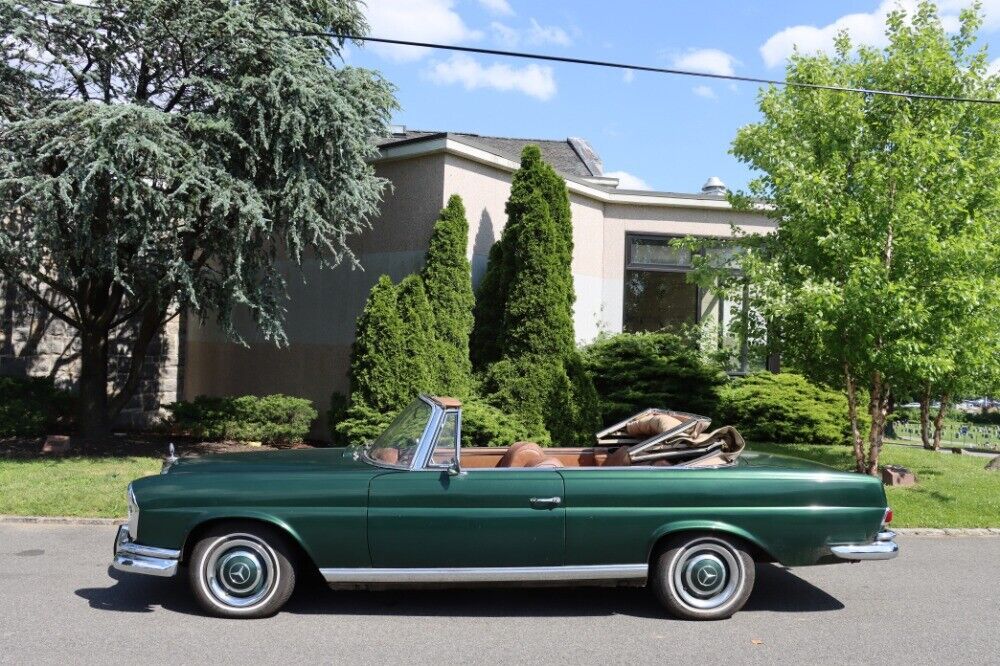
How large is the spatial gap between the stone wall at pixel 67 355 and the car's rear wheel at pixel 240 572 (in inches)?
394

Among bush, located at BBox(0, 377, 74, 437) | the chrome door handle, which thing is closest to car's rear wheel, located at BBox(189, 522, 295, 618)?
the chrome door handle

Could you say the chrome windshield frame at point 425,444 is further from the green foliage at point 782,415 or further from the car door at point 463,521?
the green foliage at point 782,415

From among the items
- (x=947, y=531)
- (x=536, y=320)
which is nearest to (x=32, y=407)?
(x=536, y=320)

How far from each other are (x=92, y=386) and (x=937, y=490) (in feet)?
37.6

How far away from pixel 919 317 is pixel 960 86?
3.09 meters

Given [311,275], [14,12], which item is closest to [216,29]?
[14,12]

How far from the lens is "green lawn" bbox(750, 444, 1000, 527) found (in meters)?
8.98

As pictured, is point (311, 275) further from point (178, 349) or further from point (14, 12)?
point (14, 12)

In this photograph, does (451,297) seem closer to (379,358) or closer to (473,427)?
(379,358)

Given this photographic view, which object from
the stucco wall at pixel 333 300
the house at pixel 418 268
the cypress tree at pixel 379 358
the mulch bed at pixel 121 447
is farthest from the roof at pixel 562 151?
the mulch bed at pixel 121 447

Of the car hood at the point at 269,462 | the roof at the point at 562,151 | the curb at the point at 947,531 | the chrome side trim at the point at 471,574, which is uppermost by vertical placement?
the roof at the point at 562,151

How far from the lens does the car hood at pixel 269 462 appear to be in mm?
5492

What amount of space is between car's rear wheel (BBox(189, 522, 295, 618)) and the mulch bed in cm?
608

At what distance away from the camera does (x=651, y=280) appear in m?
15.3
